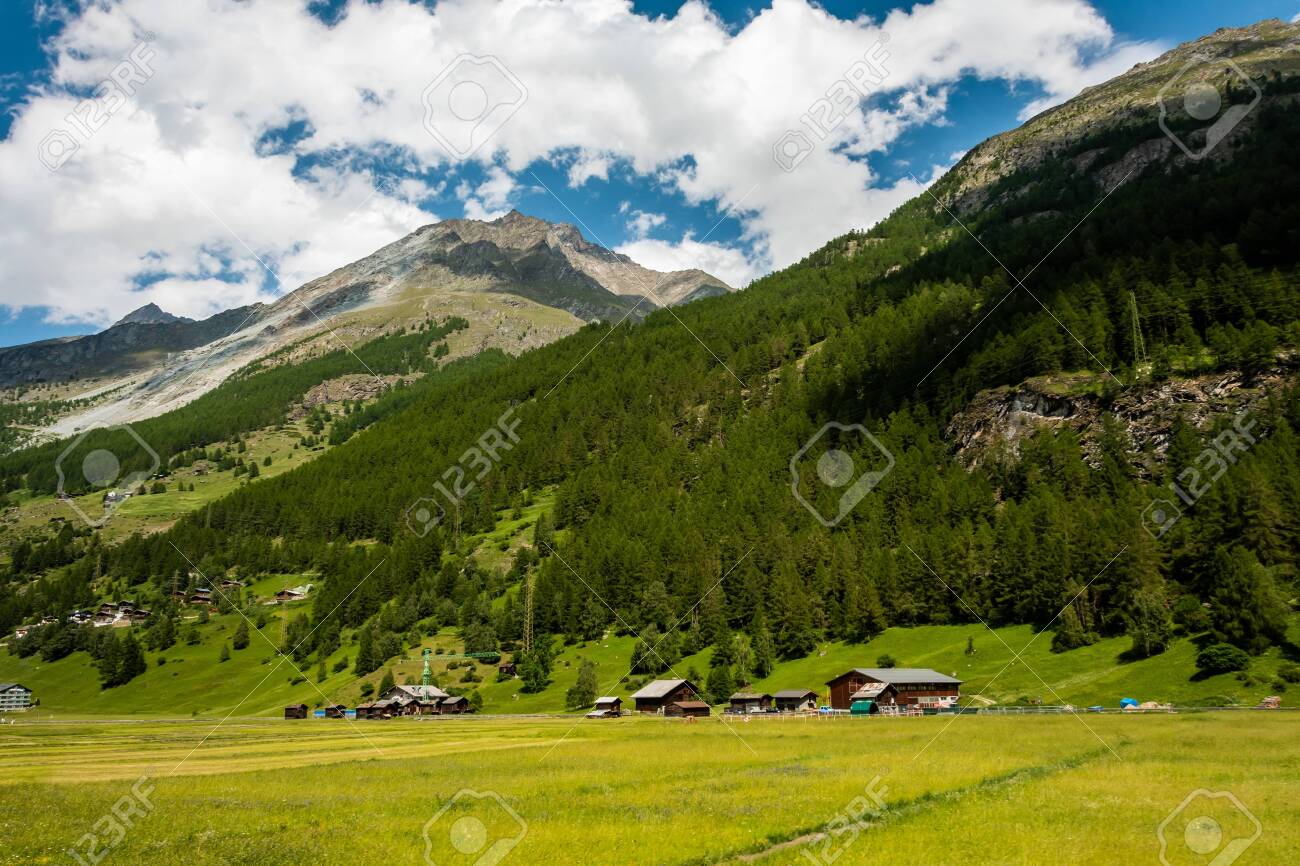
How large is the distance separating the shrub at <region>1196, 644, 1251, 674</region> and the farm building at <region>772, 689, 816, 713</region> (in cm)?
3978

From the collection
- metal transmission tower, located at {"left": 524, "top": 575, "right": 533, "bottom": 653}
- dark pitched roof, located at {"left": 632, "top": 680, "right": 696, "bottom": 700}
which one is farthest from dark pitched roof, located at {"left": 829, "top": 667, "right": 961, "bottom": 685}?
metal transmission tower, located at {"left": 524, "top": 575, "right": 533, "bottom": 653}

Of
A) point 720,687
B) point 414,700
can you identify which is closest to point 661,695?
Result: point 720,687

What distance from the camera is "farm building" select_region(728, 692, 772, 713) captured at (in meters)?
89.8

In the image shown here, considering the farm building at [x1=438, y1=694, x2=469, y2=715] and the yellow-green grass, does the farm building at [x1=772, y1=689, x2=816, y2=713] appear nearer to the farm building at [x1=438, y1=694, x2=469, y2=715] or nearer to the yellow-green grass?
the yellow-green grass

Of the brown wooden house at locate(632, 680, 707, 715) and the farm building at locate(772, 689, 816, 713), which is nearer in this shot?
the farm building at locate(772, 689, 816, 713)

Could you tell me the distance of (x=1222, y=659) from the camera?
6638 cm

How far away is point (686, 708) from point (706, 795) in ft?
221

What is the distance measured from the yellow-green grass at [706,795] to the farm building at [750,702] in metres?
37.7

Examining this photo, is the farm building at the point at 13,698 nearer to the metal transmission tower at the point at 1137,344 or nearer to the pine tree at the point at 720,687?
the pine tree at the point at 720,687

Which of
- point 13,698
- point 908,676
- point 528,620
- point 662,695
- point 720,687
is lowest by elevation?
point 720,687

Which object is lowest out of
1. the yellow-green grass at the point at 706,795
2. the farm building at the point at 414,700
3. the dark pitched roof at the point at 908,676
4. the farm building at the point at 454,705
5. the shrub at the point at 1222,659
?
the farm building at the point at 454,705

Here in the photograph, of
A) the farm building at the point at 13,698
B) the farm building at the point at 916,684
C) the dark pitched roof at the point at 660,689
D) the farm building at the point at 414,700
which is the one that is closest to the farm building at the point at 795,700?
the farm building at the point at 916,684

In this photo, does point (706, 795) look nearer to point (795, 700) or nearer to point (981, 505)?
point (795, 700)

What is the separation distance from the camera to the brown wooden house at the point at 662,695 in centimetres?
9550
